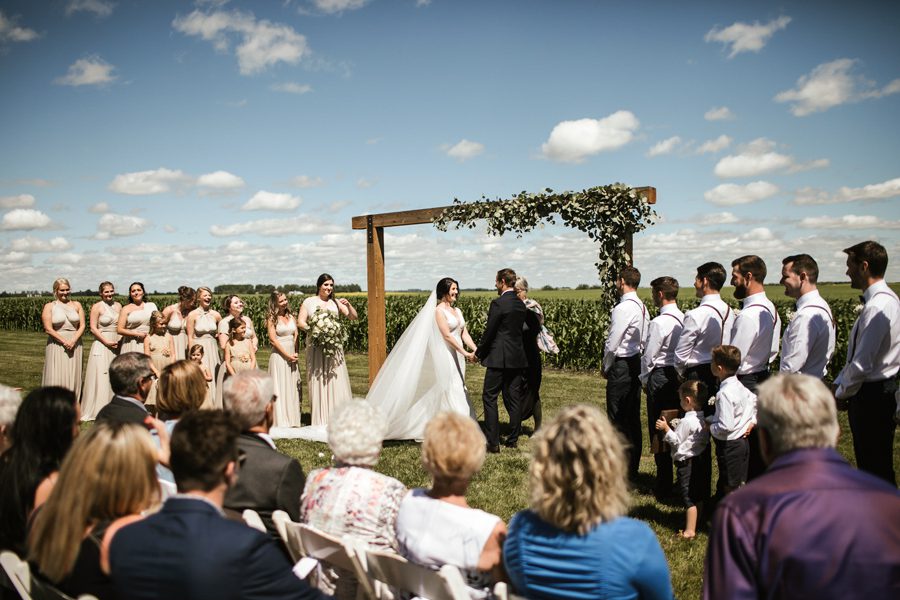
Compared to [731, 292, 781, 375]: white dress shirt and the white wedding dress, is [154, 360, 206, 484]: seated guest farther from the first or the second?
the white wedding dress

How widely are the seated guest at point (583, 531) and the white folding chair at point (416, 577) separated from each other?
0.78 ft

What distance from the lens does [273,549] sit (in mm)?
2418

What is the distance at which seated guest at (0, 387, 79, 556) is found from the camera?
302 centimetres

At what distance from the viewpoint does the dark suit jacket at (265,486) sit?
338 cm

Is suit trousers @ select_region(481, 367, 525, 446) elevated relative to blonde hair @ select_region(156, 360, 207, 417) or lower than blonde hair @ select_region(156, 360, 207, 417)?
lower

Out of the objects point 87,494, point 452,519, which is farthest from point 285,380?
point 452,519

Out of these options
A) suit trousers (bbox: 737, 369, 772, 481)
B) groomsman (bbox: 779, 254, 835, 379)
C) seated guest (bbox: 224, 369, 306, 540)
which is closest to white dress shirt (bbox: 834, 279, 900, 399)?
groomsman (bbox: 779, 254, 835, 379)

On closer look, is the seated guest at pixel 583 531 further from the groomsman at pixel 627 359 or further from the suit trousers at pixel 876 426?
the groomsman at pixel 627 359

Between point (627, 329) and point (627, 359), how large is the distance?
13.8 inches

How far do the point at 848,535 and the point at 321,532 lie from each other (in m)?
2.05

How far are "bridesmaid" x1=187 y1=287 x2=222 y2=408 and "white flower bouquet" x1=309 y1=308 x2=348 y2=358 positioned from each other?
172 centimetres

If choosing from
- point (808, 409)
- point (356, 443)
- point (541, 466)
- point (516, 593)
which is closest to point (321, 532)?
point (356, 443)

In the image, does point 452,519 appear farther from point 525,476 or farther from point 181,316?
point 181,316

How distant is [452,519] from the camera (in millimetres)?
2746
